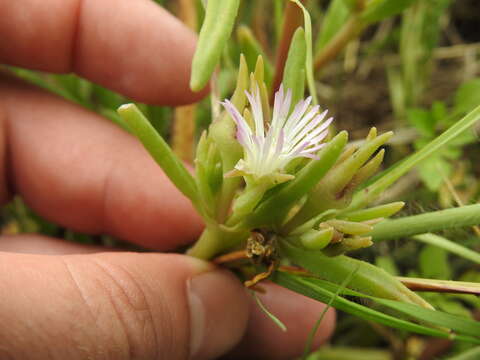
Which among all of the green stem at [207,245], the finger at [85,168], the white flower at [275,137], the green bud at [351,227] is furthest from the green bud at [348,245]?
the finger at [85,168]

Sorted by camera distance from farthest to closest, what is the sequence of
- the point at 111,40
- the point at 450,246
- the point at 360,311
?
1. the point at 111,40
2. the point at 450,246
3. the point at 360,311

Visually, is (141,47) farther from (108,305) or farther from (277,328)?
(277,328)

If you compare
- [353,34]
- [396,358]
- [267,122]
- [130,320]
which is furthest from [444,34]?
[130,320]

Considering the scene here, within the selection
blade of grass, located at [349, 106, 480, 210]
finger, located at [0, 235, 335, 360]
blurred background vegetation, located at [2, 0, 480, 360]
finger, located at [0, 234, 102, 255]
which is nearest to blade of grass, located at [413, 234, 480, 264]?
blurred background vegetation, located at [2, 0, 480, 360]

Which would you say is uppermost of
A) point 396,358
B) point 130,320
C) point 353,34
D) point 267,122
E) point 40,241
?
point 353,34

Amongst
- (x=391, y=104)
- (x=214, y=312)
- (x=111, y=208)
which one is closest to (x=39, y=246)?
(x=111, y=208)

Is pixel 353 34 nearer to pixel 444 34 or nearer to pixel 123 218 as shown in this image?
pixel 123 218
